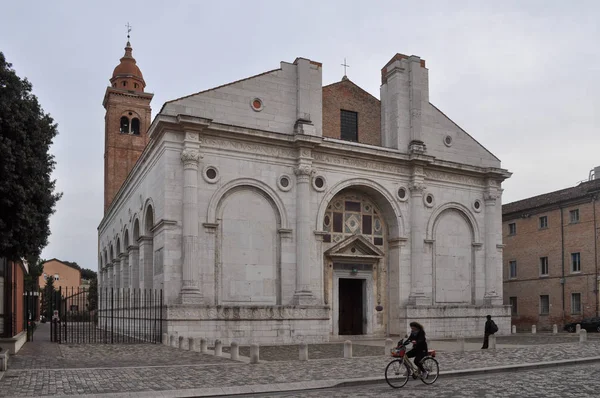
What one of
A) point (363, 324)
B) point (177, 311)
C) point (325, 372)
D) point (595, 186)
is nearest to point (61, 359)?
point (177, 311)

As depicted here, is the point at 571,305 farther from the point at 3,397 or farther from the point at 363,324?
the point at 3,397

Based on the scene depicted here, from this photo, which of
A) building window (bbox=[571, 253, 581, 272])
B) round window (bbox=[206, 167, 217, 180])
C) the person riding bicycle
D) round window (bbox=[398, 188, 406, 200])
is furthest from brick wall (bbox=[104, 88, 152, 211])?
the person riding bicycle

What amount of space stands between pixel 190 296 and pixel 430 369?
12003 mm

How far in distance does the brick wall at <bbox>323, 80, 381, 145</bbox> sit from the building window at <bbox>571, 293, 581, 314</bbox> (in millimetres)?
17805

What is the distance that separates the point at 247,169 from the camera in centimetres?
2498

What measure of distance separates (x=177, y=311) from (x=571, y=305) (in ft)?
87.9

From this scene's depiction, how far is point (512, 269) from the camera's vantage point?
4309 cm

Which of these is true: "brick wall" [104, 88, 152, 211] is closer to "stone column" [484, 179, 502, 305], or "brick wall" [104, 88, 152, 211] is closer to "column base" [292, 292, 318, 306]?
"column base" [292, 292, 318, 306]

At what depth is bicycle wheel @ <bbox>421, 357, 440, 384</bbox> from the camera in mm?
12578

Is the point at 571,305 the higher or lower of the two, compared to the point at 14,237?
lower

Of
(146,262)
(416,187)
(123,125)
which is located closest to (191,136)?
(146,262)

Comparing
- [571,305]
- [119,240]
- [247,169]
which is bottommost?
[571,305]

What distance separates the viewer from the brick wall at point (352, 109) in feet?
93.9

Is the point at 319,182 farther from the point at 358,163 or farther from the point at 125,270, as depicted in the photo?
the point at 125,270
